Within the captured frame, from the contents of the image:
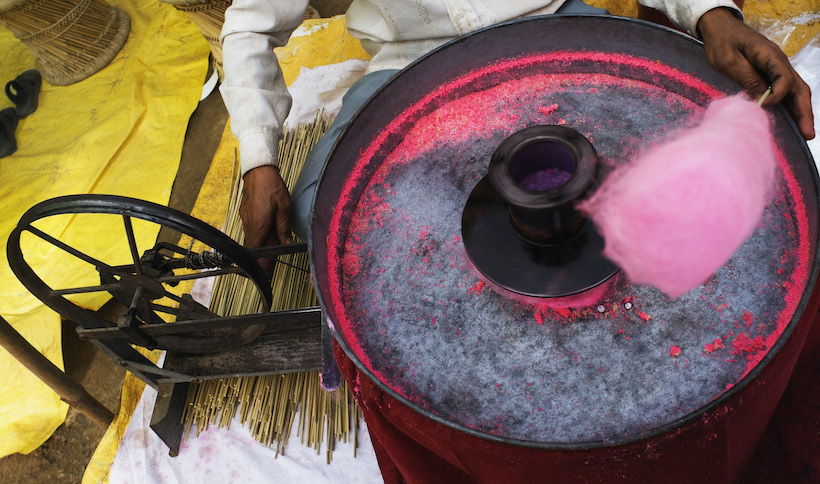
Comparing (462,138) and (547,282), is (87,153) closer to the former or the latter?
(462,138)

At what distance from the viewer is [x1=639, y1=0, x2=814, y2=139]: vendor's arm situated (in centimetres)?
119

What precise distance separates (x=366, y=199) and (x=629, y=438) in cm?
85

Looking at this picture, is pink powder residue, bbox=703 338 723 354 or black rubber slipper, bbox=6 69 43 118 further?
black rubber slipper, bbox=6 69 43 118

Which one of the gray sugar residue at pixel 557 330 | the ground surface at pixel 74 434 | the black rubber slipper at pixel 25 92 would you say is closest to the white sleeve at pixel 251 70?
the gray sugar residue at pixel 557 330

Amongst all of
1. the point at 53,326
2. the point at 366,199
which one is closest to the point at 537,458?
the point at 366,199

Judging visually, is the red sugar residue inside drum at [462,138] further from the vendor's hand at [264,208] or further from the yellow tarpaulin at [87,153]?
the yellow tarpaulin at [87,153]

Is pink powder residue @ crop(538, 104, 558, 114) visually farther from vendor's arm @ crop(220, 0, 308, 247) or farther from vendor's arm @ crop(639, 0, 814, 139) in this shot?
vendor's arm @ crop(220, 0, 308, 247)

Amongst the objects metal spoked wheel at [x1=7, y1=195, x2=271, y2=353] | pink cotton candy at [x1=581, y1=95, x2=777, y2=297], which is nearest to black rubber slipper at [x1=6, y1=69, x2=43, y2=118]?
metal spoked wheel at [x1=7, y1=195, x2=271, y2=353]

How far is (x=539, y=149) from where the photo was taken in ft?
3.98

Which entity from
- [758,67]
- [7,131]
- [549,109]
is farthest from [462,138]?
Answer: [7,131]

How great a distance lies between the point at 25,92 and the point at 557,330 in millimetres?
4306

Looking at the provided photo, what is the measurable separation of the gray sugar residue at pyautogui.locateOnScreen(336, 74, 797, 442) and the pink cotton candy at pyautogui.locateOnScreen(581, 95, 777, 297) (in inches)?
1.5

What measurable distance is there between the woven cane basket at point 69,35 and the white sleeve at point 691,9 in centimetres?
379

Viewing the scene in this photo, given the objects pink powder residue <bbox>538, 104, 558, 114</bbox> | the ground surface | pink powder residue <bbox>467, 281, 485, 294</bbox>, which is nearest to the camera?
pink powder residue <bbox>467, 281, 485, 294</bbox>
